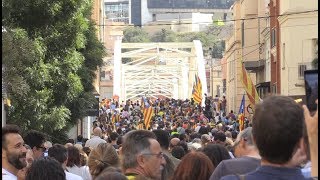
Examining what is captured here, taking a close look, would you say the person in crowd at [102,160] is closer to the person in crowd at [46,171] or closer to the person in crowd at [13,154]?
the person in crowd at [13,154]

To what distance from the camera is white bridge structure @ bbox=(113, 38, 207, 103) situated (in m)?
151

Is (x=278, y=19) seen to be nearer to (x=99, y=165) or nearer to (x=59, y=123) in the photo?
(x=59, y=123)

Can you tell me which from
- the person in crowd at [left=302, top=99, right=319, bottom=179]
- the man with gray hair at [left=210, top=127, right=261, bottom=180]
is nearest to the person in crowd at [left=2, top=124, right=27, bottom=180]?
the man with gray hair at [left=210, top=127, right=261, bottom=180]

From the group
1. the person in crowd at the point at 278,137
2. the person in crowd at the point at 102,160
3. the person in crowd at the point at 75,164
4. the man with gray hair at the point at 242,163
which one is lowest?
the person in crowd at the point at 75,164

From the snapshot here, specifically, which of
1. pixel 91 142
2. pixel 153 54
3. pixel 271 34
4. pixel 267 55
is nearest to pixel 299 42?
pixel 271 34

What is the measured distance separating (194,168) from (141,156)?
0.48 m

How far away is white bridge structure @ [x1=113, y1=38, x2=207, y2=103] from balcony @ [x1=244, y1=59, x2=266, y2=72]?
82.4 metres

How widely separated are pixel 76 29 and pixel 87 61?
9.08 meters

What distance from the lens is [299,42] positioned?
1756 inches

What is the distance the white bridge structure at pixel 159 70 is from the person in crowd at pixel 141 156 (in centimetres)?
13545

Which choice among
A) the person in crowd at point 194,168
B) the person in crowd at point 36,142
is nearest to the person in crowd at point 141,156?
the person in crowd at point 194,168

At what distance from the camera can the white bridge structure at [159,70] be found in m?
151

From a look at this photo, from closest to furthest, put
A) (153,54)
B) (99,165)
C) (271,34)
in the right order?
(99,165) → (271,34) → (153,54)

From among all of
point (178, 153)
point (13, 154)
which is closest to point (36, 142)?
point (178, 153)
